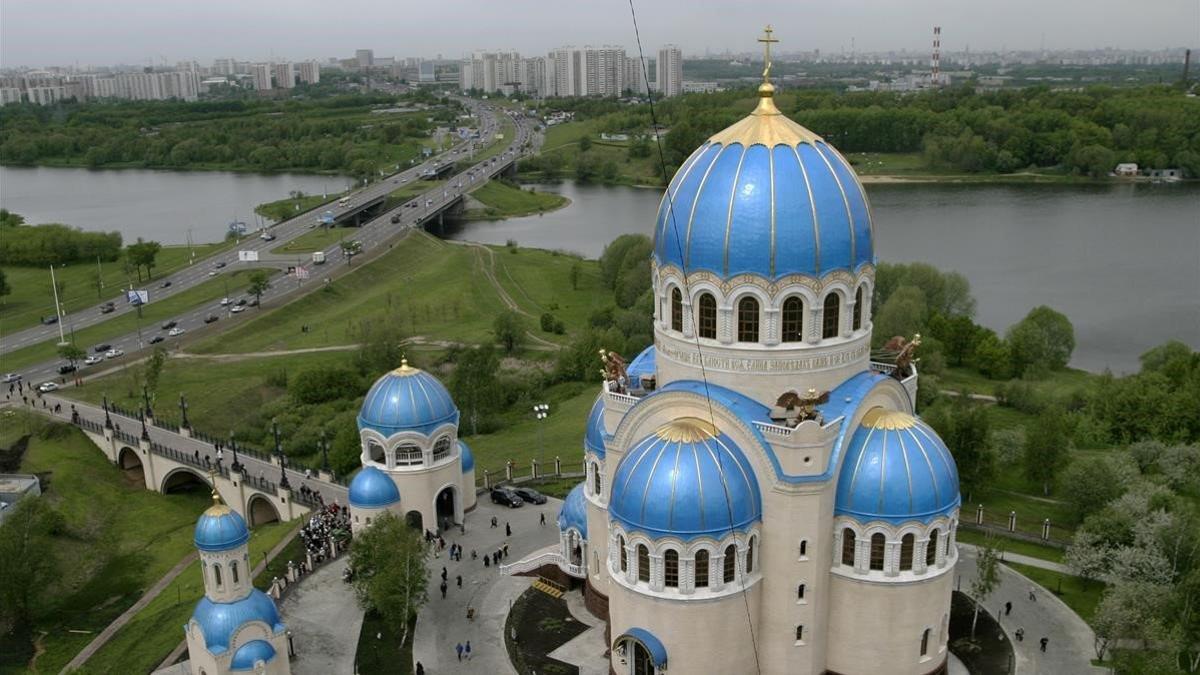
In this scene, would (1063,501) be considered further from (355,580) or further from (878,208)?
(878,208)

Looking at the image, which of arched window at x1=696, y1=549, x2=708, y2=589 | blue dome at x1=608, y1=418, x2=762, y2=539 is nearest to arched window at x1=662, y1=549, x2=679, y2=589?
arched window at x1=696, y1=549, x2=708, y2=589

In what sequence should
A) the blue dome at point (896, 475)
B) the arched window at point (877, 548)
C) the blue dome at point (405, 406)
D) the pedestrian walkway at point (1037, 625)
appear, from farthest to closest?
1. the blue dome at point (405, 406)
2. the pedestrian walkway at point (1037, 625)
3. the arched window at point (877, 548)
4. the blue dome at point (896, 475)

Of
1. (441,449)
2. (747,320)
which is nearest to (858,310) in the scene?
(747,320)

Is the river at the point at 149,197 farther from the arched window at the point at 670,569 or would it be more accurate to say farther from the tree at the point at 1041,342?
the arched window at the point at 670,569

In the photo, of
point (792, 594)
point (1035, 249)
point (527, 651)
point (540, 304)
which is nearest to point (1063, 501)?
point (792, 594)

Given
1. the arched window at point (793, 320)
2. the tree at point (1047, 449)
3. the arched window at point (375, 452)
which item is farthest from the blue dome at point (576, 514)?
the tree at point (1047, 449)
